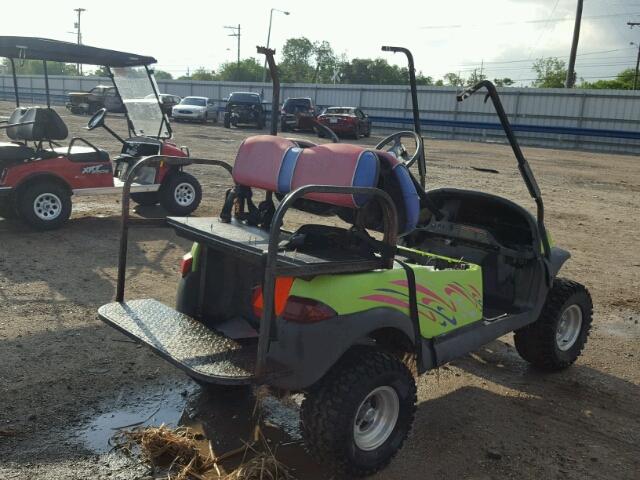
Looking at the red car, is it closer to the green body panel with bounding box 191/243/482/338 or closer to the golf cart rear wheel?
the golf cart rear wheel

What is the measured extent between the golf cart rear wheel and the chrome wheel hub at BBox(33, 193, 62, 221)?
1.52 meters

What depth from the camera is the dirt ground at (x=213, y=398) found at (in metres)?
3.29

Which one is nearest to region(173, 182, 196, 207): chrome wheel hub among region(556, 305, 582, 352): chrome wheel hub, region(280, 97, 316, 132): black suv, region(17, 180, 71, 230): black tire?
region(17, 180, 71, 230): black tire

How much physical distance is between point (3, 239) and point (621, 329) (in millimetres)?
6688

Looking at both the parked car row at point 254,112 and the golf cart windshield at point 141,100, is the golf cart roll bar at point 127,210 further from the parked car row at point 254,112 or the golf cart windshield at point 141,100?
the parked car row at point 254,112

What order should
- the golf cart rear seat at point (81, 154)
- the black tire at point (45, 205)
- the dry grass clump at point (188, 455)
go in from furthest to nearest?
the golf cart rear seat at point (81, 154) → the black tire at point (45, 205) → the dry grass clump at point (188, 455)

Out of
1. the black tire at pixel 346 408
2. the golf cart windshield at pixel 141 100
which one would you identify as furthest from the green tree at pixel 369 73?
the black tire at pixel 346 408

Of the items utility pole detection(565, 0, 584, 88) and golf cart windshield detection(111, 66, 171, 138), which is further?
utility pole detection(565, 0, 584, 88)

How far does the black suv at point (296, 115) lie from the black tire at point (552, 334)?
24.5 meters

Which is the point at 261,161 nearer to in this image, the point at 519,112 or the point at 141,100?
the point at 141,100

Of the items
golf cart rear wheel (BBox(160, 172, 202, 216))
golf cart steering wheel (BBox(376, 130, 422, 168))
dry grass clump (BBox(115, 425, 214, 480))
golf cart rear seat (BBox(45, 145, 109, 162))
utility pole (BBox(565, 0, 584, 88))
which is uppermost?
utility pole (BBox(565, 0, 584, 88))

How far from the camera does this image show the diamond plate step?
9.48 ft

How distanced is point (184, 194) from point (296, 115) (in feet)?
66.8

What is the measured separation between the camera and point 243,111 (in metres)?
30.1
